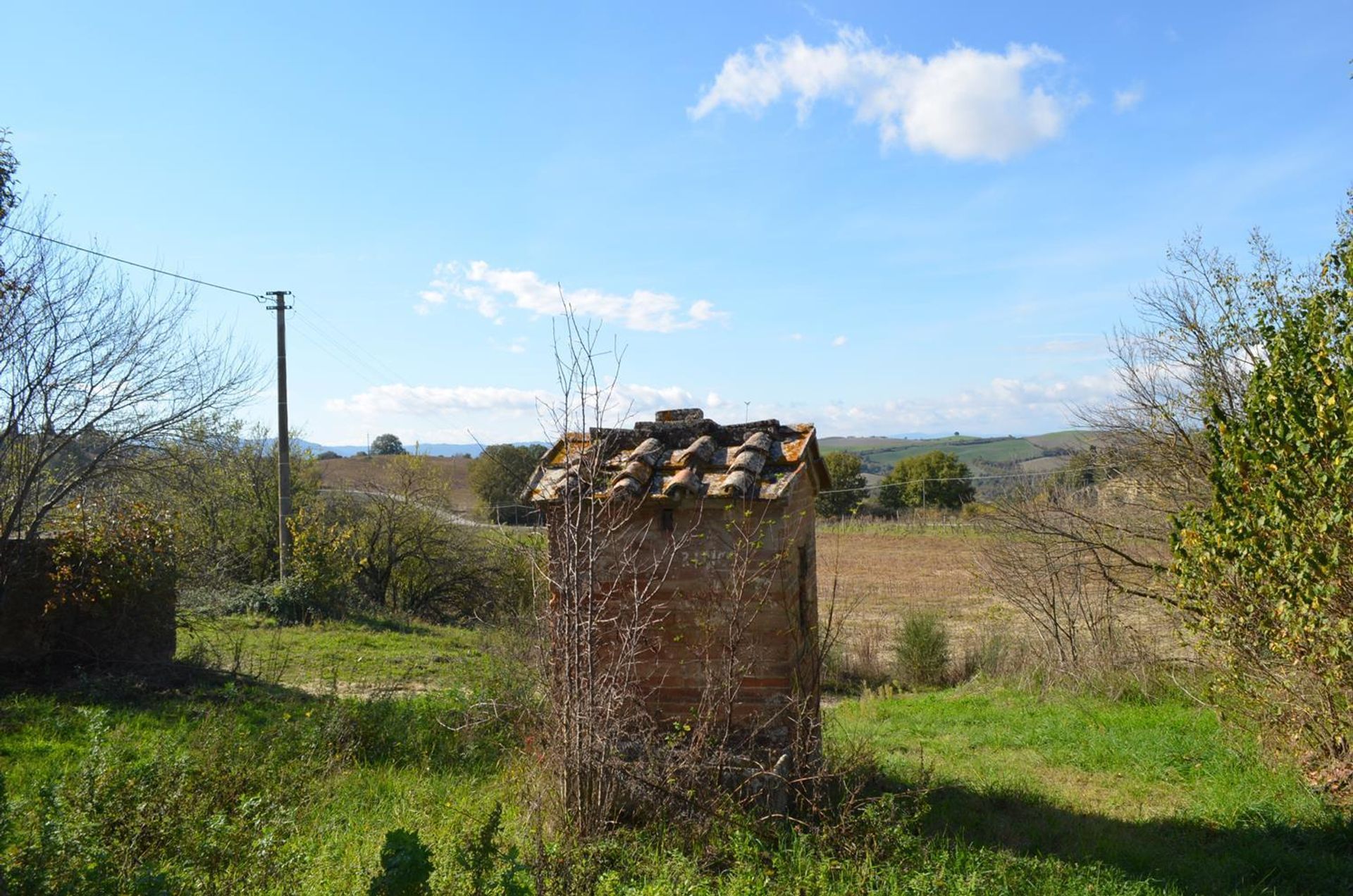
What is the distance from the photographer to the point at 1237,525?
217 inches

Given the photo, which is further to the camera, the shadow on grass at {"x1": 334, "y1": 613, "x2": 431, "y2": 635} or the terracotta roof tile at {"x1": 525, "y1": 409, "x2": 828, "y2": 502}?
the shadow on grass at {"x1": 334, "y1": 613, "x2": 431, "y2": 635}

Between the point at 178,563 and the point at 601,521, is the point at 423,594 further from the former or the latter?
the point at 601,521

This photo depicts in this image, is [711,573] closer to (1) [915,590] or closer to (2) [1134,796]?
(2) [1134,796]

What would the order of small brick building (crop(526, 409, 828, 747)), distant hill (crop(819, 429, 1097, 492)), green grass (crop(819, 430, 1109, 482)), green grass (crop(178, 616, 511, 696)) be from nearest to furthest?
small brick building (crop(526, 409, 828, 747))
green grass (crop(178, 616, 511, 696))
distant hill (crop(819, 429, 1097, 492))
green grass (crop(819, 430, 1109, 482))

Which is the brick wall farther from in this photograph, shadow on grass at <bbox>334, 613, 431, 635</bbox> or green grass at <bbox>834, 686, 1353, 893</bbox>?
shadow on grass at <bbox>334, 613, 431, 635</bbox>

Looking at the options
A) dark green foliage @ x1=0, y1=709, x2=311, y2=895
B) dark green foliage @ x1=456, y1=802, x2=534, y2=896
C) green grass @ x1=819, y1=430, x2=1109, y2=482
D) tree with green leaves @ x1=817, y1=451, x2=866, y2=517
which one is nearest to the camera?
dark green foliage @ x1=456, y1=802, x2=534, y2=896

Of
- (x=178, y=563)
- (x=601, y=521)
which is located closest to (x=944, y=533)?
(x=178, y=563)

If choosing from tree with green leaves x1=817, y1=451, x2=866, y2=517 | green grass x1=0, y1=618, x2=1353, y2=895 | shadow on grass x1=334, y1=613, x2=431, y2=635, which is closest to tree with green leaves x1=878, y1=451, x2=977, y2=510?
tree with green leaves x1=817, y1=451, x2=866, y2=517

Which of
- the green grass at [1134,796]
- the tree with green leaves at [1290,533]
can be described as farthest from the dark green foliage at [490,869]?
the tree with green leaves at [1290,533]

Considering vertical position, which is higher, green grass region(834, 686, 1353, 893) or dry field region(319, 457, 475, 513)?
dry field region(319, 457, 475, 513)

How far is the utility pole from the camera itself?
19125mm

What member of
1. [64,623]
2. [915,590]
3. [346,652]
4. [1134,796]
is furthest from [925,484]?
[64,623]

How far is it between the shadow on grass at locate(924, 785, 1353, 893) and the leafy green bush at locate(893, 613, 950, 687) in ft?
26.9

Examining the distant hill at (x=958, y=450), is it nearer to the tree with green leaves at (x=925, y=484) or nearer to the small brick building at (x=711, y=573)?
the tree with green leaves at (x=925, y=484)
